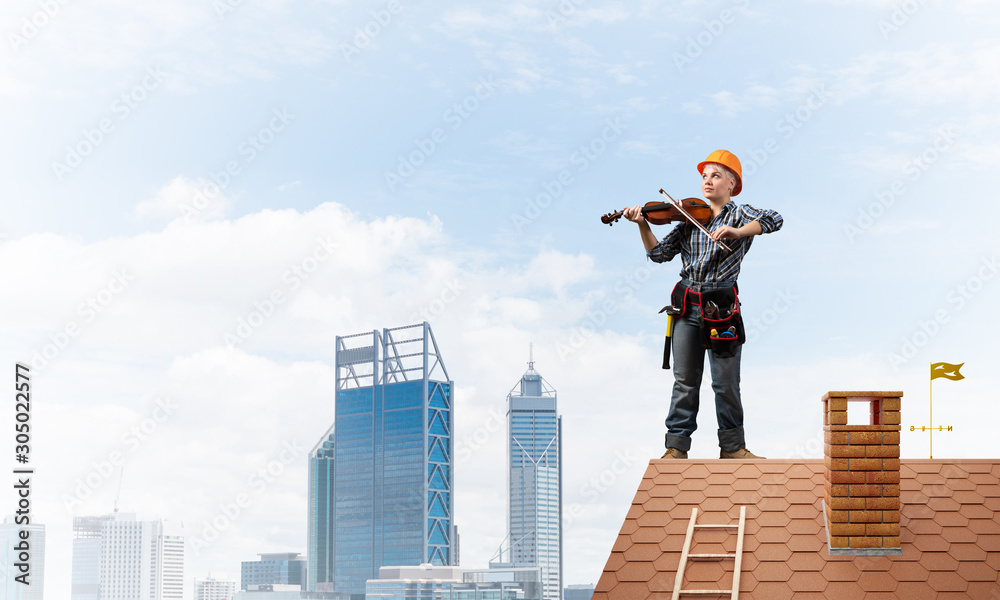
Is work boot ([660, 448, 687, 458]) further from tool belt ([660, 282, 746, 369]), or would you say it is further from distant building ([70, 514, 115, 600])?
distant building ([70, 514, 115, 600])

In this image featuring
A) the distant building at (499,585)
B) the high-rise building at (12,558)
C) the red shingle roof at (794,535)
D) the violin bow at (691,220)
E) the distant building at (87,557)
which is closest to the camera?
the red shingle roof at (794,535)

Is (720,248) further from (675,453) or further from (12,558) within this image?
(12,558)

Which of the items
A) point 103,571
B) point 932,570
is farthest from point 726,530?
point 103,571

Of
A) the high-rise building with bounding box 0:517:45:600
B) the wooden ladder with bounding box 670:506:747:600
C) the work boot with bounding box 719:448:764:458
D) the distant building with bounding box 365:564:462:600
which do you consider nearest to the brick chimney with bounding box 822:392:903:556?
the wooden ladder with bounding box 670:506:747:600

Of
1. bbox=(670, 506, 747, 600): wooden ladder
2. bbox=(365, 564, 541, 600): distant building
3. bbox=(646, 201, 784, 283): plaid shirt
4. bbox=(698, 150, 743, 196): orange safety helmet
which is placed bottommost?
bbox=(365, 564, 541, 600): distant building

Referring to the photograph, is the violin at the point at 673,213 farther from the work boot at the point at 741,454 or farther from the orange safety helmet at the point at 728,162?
the work boot at the point at 741,454

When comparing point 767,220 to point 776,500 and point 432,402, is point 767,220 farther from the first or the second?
point 432,402

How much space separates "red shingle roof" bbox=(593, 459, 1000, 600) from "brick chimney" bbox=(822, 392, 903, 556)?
16 centimetres

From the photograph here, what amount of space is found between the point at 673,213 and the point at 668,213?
5 centimetres

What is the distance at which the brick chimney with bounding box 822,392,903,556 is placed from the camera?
360 inches

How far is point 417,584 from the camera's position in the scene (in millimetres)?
160000

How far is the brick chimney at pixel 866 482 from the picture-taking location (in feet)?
30.0

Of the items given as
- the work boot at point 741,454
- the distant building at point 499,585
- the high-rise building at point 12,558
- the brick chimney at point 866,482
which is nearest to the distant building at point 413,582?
the distant building at point 499,585

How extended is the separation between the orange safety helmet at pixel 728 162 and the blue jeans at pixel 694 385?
1154mm
